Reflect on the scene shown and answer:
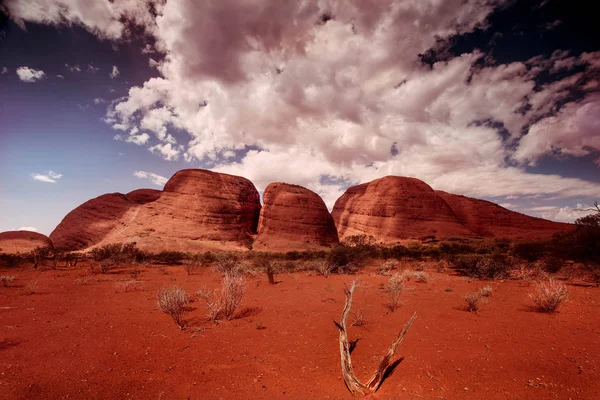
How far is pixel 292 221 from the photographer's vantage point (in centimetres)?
3709

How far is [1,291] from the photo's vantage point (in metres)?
8.43

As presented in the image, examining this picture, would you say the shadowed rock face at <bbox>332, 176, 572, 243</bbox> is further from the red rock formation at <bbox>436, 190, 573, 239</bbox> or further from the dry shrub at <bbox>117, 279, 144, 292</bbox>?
the dry shrub at <bbox>117, 279, 144, 292</bbox>

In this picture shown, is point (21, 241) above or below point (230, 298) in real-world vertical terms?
above

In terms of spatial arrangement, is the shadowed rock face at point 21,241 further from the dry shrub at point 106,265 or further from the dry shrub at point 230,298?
the dry shrub at point 230,298

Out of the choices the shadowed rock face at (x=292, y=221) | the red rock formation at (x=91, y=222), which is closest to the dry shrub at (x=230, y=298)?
the shadowed rock face at (x=292, y=221)

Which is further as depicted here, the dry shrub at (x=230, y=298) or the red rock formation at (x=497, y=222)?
the red rock formation at (x=497, y=222)

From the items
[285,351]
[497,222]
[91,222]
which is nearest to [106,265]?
[285,351]

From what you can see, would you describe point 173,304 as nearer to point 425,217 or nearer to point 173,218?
point 173,218

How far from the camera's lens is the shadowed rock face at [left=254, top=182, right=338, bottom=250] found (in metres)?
34.7

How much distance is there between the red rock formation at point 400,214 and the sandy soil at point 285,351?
39.7 m

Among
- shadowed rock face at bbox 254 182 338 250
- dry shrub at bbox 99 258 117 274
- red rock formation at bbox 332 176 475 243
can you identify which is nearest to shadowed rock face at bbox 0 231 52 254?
dry shrub at bbox 99 258 117 274

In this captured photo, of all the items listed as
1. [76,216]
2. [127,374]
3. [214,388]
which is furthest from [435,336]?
[76,216]

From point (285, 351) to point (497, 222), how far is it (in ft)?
191

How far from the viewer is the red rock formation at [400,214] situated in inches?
1759
